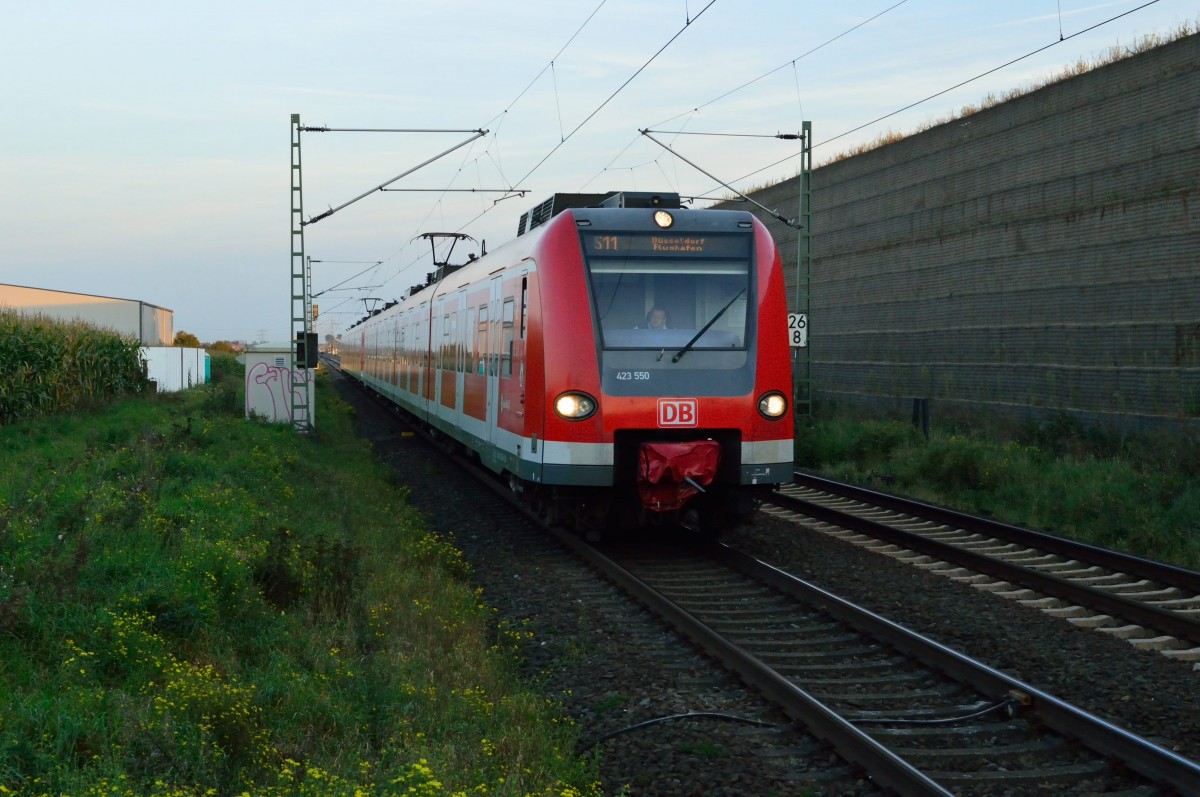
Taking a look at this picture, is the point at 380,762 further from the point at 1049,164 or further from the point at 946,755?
the point at 1049,164

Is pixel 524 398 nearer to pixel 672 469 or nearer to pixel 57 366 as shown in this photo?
pixel 672 469

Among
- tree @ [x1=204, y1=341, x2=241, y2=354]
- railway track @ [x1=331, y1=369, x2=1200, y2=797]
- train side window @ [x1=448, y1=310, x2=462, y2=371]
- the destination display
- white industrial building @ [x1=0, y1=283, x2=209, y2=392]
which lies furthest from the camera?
tree @ [x1=204, y1=341, x2=241, y2=354]

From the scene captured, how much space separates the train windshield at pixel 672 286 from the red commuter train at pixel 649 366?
1 cm

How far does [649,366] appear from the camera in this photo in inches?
408

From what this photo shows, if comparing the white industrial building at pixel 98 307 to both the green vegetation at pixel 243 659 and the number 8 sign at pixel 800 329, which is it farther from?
the green vegetation at pixel 243 659

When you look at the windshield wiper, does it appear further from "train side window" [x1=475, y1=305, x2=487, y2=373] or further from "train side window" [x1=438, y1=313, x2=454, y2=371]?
"train side window" [x1=438, y1=313, x2=454, y2=371]

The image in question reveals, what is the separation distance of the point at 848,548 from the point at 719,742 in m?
5.94

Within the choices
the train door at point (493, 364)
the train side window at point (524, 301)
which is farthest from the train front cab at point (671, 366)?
the train door at point (493, 364)

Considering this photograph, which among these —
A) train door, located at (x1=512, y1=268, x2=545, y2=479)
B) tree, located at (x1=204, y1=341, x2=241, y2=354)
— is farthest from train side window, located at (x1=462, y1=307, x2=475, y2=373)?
tree, located at (x1=204, y1=341, x2=241, y2=354)

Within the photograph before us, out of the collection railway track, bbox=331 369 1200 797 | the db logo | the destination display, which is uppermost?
the destination display

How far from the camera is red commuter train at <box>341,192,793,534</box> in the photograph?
10250mm

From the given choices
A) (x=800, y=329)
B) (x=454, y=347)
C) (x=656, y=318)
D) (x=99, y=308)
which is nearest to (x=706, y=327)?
(x=656, y=318)

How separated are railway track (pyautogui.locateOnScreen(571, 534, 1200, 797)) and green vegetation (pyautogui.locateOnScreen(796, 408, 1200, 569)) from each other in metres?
5.05

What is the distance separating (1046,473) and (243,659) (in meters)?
11.8
